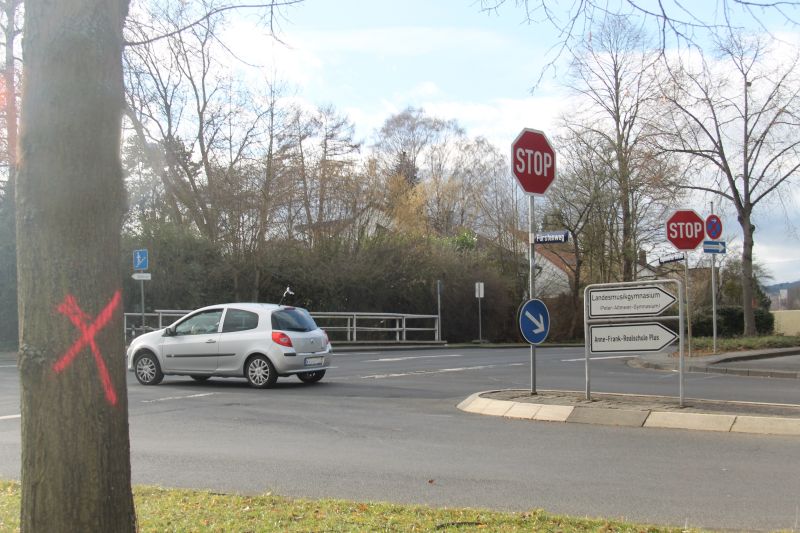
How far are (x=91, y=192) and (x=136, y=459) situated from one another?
472 centimetres

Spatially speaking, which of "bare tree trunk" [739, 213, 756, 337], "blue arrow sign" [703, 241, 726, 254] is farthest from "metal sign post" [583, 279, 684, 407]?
"bare tree trunk" [739, 213, 756, 337]

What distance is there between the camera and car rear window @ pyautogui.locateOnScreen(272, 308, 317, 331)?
537 inches

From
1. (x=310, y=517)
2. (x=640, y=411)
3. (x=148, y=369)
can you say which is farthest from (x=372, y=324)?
(x=310, y=517)

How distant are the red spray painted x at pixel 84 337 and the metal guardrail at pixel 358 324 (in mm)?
21013

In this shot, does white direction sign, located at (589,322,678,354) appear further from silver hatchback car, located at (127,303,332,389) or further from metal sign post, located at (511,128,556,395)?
silver hatchback car, located at (127,303,332,389)

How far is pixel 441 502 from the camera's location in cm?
570

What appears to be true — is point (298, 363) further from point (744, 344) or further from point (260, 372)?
point (744, 344)

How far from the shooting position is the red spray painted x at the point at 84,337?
3.30 metres

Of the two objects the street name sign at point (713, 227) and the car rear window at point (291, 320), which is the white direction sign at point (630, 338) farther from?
the street name sign at point (713, 227)

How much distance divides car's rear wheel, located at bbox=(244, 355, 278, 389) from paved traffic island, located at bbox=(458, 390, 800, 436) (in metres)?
4.02

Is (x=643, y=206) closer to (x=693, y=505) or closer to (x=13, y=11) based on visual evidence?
(x=13, y=11)

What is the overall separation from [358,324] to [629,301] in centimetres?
2332

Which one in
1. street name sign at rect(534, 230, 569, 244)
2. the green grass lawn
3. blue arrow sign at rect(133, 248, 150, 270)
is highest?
blue arrow sign at rect(133, 248, 150, 270)

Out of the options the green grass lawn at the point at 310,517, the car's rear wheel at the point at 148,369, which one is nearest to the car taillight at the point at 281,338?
the car's rear wheel at the point at 148,369
